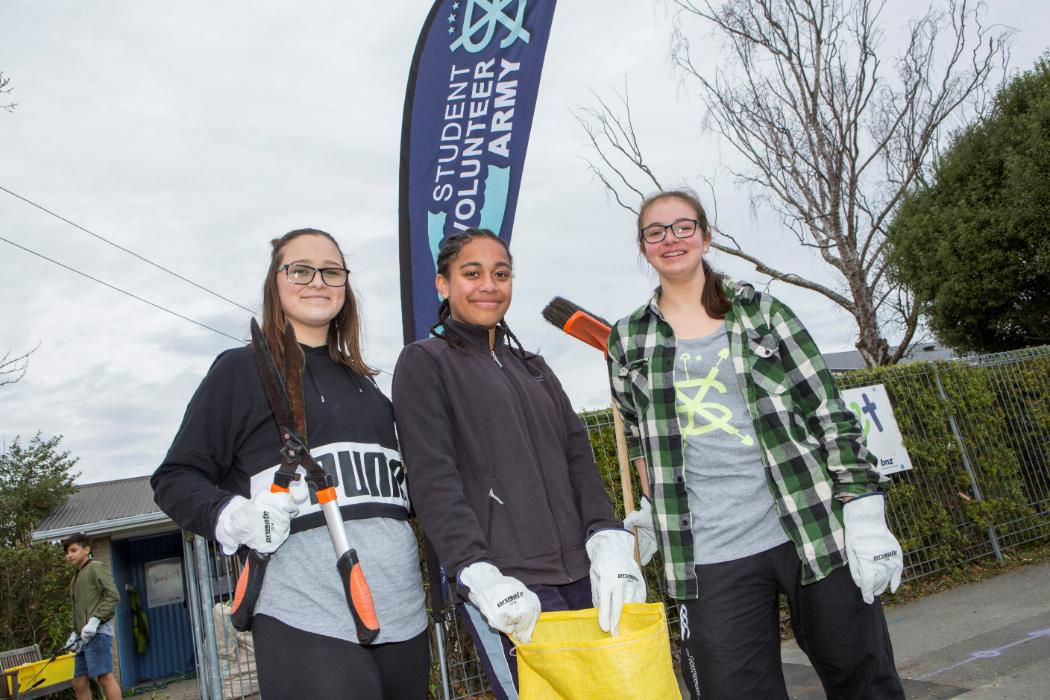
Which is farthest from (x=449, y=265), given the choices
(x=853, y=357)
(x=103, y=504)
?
(x=853, y=357)

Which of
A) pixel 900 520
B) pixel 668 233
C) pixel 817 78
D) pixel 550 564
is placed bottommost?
pixel 900 520

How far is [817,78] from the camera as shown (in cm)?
1809

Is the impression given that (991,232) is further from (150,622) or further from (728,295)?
(150,622)

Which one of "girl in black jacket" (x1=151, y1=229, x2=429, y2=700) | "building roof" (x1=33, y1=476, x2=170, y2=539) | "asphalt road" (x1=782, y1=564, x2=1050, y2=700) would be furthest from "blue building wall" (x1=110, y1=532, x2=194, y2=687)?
"girl in black jacket" (x1=151, y1=229, x2=429, y2=700)

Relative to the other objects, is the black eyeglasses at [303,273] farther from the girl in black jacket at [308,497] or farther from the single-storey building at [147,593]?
the single-storey building at [147,593]

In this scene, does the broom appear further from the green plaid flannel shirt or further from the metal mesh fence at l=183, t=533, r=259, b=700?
the metal mesh fence at l=183, t=533, r=259, b=700

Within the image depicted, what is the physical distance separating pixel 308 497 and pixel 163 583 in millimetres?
15601

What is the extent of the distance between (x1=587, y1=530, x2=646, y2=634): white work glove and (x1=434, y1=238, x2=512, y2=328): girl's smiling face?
0.79 metres

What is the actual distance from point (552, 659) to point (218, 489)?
92 cm

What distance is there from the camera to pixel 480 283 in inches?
91.0

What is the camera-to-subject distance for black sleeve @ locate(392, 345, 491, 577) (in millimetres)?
1840

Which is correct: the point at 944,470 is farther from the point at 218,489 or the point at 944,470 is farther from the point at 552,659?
the point at 218,489

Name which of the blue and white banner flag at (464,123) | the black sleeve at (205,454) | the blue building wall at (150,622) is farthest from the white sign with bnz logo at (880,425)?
the blue building wall at (150,622)

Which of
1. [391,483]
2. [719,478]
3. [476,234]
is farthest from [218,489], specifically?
[719,478]
